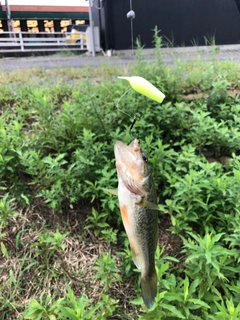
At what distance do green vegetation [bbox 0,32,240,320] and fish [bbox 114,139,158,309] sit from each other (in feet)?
2.59

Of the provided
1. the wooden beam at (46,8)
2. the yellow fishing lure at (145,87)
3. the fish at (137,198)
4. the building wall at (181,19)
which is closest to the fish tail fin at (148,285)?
the fish at (137,198)

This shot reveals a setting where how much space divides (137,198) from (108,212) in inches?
65.8

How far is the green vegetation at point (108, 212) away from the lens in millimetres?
1965

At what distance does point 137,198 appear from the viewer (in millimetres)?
1058

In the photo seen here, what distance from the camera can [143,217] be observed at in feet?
3.62

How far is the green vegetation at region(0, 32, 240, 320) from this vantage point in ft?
6.45

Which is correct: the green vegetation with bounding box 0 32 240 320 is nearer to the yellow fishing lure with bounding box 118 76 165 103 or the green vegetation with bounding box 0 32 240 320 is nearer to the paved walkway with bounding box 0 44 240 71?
the yellow fishing lure with bounding box 118 76 165 103

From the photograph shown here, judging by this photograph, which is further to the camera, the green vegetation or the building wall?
the building wall

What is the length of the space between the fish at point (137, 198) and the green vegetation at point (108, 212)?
79 centimetres

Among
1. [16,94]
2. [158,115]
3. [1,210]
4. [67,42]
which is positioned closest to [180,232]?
[158,115]

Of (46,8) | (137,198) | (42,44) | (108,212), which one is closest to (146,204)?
→ (137,198)

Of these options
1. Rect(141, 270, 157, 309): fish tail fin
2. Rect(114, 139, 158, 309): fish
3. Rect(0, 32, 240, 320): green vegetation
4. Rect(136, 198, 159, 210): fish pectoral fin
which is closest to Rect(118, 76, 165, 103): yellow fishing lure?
Rect(114, 139, 158, 309): fish

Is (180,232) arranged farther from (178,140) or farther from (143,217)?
(143,217)

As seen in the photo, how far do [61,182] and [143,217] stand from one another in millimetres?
1716
